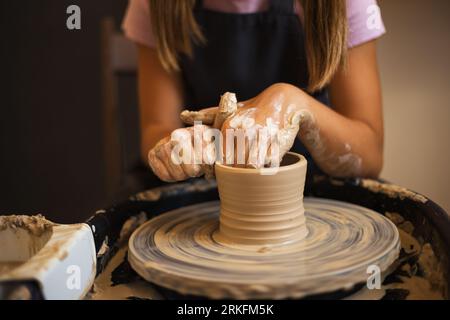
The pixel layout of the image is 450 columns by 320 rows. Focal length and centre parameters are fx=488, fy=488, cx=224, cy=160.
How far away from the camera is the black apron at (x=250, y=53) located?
1179 mm

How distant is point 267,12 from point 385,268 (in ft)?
2.29

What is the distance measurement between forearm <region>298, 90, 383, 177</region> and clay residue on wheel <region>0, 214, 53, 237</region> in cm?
48

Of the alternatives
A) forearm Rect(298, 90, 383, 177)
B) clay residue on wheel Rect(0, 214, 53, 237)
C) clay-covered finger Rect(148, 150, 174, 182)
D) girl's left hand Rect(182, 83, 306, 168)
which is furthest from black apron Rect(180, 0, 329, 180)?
clay residue on wheel Rect(0, 214, 53, 237)

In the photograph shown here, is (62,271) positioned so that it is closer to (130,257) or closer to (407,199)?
(130,257)

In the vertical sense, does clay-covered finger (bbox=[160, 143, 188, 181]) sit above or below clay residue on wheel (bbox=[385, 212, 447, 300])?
above

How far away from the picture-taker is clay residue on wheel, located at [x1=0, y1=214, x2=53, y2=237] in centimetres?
78

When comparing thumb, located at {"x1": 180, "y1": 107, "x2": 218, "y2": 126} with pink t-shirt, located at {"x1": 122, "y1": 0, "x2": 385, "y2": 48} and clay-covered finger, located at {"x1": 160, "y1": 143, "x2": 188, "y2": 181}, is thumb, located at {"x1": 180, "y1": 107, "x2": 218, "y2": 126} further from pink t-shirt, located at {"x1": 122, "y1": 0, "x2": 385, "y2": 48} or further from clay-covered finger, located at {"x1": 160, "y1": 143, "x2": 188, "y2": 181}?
pink t-shirt, located at {"x1": 122, "y1": 0, "x2": 385, "y2": 48}

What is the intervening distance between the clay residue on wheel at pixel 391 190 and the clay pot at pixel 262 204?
0.24m

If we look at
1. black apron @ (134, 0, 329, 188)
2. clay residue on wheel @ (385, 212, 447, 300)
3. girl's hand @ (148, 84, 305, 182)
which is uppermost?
black apron @ (134, 0, 329, 188)

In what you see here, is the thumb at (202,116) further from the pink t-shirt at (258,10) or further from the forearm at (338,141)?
the pink t-shirt at (258,10)

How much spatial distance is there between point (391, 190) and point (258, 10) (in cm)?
54

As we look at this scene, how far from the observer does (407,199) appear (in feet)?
3.09

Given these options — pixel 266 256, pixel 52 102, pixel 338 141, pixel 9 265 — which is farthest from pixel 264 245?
pixel 52 102
